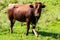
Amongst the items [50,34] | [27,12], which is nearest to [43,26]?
[50,34]

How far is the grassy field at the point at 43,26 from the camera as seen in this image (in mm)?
12887

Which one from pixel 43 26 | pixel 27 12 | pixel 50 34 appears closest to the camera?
pixel 27 12

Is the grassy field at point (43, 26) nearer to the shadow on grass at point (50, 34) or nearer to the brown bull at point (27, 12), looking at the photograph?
the shadow on grass at point (50, 34)

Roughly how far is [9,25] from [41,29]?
1870 millimetres

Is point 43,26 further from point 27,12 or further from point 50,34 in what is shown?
point 27,12

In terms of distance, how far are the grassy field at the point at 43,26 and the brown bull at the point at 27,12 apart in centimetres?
48

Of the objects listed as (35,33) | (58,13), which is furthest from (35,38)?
(58,13)

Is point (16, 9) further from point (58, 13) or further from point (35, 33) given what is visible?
point (58, 13)

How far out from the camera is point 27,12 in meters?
13.0

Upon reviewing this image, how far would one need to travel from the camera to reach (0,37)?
42.3ft

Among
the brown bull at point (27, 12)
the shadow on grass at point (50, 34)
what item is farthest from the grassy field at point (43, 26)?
the brown bull at point (27, 12)

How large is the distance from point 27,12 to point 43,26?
7.16 ft

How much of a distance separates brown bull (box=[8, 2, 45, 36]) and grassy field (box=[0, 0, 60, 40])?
477 millimetres

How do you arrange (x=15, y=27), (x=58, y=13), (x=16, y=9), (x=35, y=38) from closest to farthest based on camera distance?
(x=35, y=38) → (x=16, y=9) → (x=15, y=27) → (x=58, y=13)
